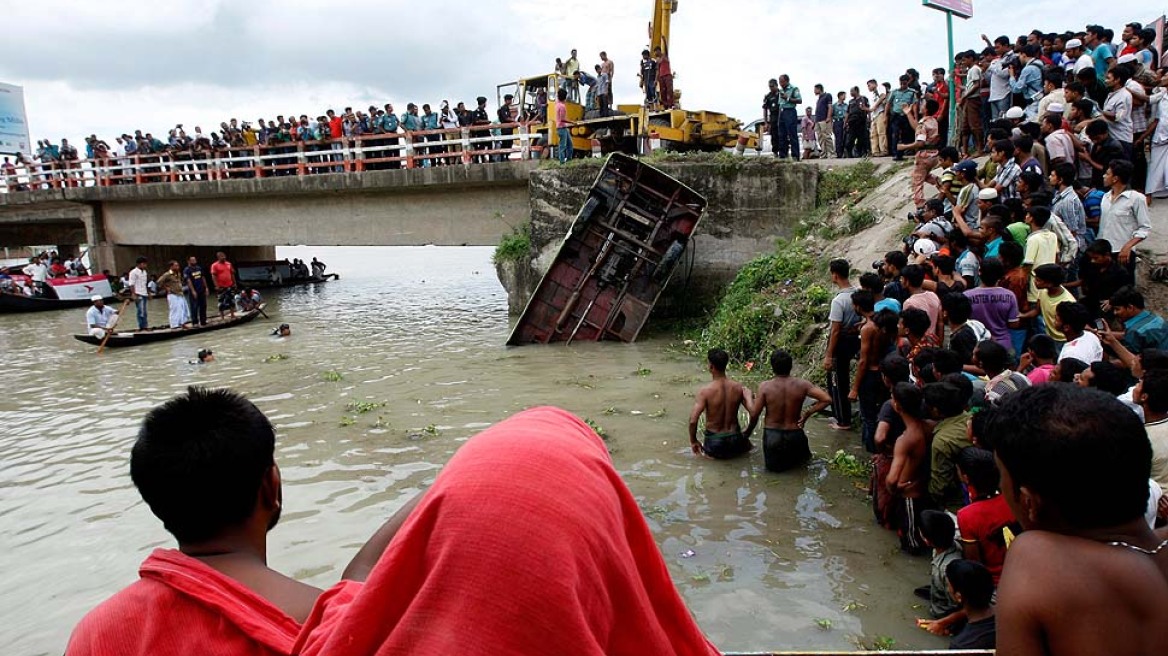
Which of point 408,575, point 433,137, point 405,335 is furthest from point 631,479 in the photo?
point 433,137

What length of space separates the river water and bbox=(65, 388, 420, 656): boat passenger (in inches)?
121

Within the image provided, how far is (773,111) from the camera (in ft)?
50.9

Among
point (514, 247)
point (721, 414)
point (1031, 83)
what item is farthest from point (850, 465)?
point (514, 247)

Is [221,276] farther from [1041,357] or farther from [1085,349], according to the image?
[1085,349]

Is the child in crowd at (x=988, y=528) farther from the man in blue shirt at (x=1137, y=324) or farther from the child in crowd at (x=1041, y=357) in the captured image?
the man in blue shirt at (x=1137, y=324)

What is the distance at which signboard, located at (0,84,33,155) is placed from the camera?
36781 millimetres

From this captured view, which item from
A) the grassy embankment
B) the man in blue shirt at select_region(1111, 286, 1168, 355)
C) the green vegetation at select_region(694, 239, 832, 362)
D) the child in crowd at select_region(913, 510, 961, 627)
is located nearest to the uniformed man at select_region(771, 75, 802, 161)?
the grassy embankment

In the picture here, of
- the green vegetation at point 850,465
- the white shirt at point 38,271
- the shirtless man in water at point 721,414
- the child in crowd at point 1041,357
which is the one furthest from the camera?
the white shirt at point 38,271

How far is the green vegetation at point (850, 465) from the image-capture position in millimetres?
6324

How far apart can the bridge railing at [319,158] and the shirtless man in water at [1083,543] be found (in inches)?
639

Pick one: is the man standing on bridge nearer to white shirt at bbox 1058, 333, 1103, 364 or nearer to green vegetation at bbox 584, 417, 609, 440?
green vegetation at bbox 584, 417, 609, 440

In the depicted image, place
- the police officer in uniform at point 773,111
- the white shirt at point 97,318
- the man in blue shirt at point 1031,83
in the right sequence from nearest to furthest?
the man in blue shirt at point 1031,83 → the white shirt at point 97,318 → the police officer in uniform at point 773,111

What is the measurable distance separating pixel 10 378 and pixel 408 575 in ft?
51.8

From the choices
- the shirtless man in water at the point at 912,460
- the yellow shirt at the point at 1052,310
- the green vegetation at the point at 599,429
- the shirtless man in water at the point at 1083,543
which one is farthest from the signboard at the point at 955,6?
the shirtless man in water at the point at 1083,543
